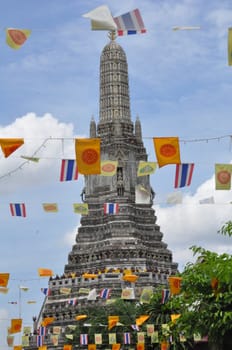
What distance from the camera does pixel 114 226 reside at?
102 metres

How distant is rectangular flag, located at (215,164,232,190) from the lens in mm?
32875

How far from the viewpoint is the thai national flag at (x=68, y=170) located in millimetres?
32781

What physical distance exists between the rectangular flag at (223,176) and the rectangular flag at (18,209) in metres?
→ 10.3

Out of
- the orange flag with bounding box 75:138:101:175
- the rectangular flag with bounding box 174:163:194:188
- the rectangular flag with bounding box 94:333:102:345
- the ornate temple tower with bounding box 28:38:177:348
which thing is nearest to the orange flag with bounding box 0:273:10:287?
the rectangular flag with bounding box 174:163:194:188

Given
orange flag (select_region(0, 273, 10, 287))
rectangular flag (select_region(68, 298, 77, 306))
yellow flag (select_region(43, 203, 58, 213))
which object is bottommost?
orange flag (select_region(0, 273, 10, 287))

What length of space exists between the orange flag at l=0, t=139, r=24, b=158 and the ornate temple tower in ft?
204

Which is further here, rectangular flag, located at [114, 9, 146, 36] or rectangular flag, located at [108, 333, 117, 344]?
rectangular flag, located at [108, 333, 117, 344]

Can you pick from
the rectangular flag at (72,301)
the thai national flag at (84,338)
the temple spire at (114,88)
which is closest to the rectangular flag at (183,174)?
the thai national flag at (84,338)

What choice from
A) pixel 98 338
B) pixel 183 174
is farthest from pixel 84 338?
pixel 183 174

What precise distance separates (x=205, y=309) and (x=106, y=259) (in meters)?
64.1

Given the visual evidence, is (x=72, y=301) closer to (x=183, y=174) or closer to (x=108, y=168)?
(x=108, y=168)

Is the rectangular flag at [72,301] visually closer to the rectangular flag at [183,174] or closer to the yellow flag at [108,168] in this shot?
the yellow flag at [108,168]

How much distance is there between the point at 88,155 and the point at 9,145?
111 inches

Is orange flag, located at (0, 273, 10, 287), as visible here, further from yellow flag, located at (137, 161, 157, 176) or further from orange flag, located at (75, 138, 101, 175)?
orange flag, located at (75, 138, 101, 175)
